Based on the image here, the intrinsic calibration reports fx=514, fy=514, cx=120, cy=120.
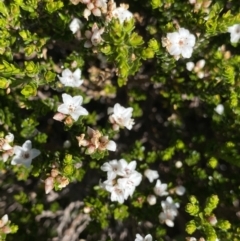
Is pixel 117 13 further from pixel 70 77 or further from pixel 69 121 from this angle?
pixel 69 121

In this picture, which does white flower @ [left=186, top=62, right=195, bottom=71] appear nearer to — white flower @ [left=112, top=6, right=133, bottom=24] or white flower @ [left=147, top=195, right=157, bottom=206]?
white flower @ [left=112, top=6, right=133, bottom=24]

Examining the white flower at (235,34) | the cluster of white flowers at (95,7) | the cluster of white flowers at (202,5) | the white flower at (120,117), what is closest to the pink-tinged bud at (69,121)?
the white flower at (120,117)

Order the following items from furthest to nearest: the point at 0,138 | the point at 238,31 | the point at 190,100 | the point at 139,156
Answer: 1. the point at 190,100
2. the point at 139,156
3. the point at 238,31
4. the point at 0,138

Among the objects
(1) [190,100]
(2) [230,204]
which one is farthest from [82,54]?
(2) [230,204]

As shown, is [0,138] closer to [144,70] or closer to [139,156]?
[139,156]

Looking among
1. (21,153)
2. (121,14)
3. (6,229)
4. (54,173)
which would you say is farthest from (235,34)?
(6,229)

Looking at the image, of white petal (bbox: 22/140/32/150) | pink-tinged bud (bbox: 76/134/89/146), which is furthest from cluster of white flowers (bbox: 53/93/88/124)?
white petal (bbox: 22/140/32/150)

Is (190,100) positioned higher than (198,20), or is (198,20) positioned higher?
(198,20)

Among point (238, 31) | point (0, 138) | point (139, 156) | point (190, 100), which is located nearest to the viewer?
point (0, 138)
